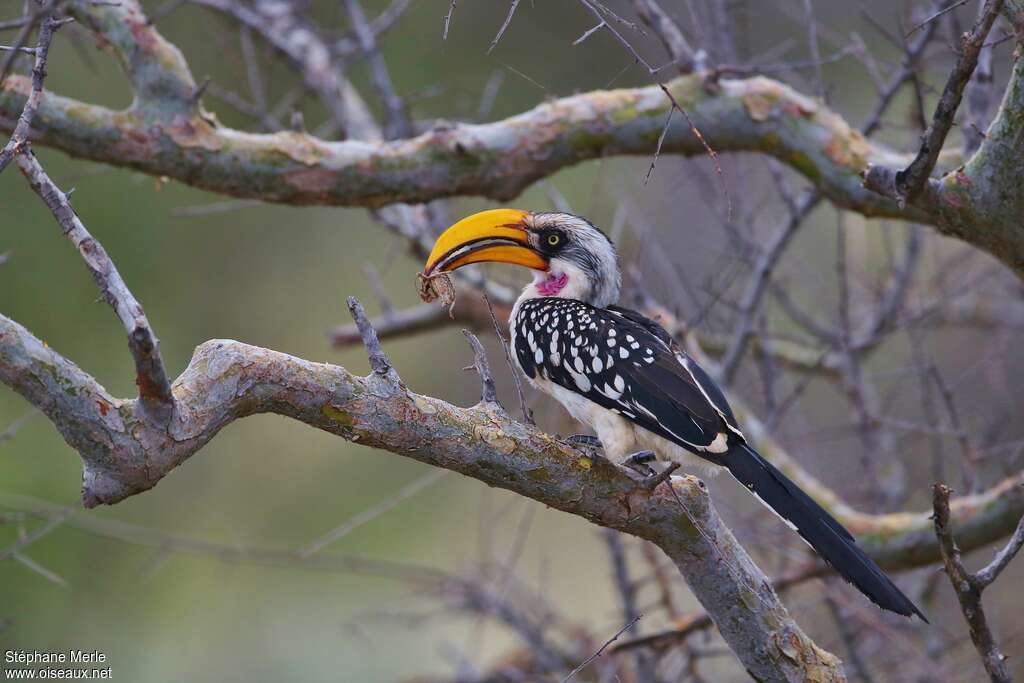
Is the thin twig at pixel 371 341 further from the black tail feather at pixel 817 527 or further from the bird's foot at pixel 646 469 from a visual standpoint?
the black tail feather at pixel 817 527

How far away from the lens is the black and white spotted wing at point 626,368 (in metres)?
2.72

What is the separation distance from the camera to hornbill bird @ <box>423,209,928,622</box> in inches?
100

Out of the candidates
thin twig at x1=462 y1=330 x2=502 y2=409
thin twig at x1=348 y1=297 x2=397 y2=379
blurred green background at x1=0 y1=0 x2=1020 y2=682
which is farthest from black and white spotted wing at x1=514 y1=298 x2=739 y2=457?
blurred green background at x1=0 y1=0 x2=1020 y2=682

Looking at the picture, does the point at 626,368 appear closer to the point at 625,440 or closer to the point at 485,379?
the point at 625,440

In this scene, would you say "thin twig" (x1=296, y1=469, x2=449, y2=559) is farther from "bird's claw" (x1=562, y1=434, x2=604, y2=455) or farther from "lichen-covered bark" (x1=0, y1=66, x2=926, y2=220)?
"lichen-covered bark" (x1=0, y1=66, x2=926, y2=220)

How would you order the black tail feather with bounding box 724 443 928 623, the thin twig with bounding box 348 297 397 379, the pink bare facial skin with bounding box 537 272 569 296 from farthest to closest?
1. the pink bare facial skin with bounding box 537 272 569 296
2. the black tail feather with bounding box 724 443 928 623
3. the thin twig with bounding box 348 297 397 379

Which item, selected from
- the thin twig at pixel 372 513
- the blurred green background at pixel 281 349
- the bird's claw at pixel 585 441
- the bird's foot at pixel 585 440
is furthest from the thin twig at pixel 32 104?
the blurred green background at pixel 281 349

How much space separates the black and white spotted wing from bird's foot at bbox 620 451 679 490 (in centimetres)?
9

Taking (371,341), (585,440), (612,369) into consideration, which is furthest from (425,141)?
(371,341)

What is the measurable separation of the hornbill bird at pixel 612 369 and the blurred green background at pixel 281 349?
3.38 m

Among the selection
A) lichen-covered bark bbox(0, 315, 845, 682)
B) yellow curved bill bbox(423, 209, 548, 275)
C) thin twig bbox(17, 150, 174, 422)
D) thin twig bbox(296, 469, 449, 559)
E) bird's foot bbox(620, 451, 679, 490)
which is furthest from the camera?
yellow curved bill bbox(423, 209, 548, 275)

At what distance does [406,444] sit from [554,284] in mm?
1380

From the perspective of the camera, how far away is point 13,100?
314 centimetres

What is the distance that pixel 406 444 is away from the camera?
2.12 m
